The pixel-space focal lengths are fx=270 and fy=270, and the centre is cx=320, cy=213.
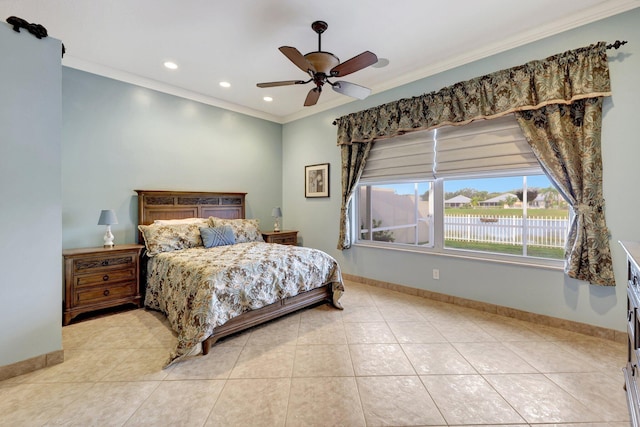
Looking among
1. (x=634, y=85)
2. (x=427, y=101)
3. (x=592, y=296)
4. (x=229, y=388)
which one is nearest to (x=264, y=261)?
(x=229, y=388)

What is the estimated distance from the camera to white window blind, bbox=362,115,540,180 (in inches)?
115

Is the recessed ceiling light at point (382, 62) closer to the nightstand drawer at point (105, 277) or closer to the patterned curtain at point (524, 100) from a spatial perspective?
the patterned curtain at point (524, 100)

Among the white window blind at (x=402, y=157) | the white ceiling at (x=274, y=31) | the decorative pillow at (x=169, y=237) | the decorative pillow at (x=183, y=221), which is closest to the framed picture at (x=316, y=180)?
the white window blind at (x=402, y=157)

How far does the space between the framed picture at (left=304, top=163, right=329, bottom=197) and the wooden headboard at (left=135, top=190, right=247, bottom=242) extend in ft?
3.79

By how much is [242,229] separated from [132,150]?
72.4 inches

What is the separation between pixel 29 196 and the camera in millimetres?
2000

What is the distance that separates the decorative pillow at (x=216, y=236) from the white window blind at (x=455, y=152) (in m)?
2.23

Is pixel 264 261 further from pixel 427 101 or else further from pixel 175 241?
pixel 427 101

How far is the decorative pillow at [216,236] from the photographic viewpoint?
141 inches

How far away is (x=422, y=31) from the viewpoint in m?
2.76

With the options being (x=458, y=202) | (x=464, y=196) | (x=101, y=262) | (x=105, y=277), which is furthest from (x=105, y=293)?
(x=464, y=196)

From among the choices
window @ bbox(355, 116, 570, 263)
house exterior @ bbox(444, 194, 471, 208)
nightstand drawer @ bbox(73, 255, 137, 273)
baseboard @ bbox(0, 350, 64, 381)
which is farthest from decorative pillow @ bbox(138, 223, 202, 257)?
house exterior @ bbox(444, 194, 471, 208)

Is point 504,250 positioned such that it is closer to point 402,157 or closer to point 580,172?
point 580,172

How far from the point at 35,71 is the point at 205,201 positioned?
2515mm
